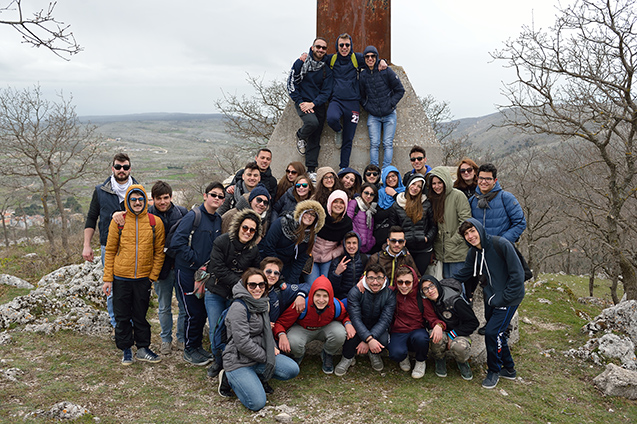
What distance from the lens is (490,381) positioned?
454cm

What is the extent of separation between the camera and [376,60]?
629cm

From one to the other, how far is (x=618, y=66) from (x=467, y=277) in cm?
643

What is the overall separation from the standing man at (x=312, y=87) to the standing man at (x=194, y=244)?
232 centimetres

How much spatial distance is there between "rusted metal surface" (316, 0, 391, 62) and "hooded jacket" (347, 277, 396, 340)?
4713 millimetres

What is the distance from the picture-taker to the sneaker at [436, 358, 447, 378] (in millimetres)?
4684

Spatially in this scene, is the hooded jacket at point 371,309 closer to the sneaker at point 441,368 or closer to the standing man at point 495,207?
the sneaker at point 441,368

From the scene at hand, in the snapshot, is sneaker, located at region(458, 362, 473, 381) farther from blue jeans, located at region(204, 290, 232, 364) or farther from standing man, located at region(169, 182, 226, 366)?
standing man, located at region(169, 182, 226, 366)

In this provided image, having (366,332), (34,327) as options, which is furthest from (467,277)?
(34,327)

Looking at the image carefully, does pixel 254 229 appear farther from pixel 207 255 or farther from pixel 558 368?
pixel 558 368

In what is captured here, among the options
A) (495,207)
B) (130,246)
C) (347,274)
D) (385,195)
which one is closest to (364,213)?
(385,195)

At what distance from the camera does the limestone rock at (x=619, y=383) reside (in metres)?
4.55

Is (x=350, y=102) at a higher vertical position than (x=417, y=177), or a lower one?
higher

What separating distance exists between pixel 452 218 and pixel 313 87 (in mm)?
3046

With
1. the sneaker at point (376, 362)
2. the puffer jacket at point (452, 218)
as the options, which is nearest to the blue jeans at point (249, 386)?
the sneaker at point (376, 362)
